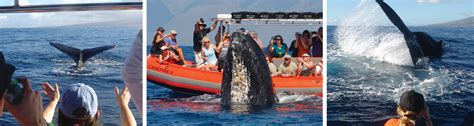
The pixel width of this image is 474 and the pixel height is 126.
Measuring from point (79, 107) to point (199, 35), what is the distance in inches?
35.3

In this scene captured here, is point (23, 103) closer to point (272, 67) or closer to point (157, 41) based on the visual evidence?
point (157, 41)

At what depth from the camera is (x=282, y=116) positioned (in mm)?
4316

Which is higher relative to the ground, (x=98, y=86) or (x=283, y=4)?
(x=283, y=4)

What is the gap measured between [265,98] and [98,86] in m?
1.07

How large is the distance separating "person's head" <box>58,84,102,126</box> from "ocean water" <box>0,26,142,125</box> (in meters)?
0.10

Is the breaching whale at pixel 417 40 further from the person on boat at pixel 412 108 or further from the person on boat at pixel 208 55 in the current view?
the person on boat at pixel 208 55

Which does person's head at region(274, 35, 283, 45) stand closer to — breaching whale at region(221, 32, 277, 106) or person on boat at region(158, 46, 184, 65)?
breaching whale at region(221, 32, 277, 106)

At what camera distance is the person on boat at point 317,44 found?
4305mm

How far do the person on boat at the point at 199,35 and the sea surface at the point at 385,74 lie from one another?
2.54 feet

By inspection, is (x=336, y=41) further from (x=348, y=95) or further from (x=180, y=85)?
(x=180, y=85)

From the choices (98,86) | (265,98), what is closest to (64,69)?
(98,86)

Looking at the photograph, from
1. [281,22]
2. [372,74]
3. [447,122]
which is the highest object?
[281,22]

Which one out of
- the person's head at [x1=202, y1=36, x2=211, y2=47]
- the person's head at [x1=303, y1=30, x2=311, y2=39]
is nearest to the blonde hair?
the person's head at [x1=303, y1=30, x2=311, y2=39]

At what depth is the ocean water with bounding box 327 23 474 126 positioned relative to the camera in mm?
4230
